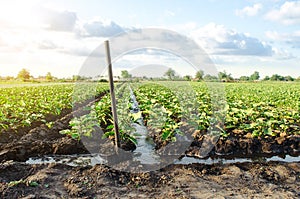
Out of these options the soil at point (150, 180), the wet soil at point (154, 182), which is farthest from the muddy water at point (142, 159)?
the wet soil at point (154, 182)

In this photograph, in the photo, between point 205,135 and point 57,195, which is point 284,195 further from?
point 57,195

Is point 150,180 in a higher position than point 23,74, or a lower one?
lower

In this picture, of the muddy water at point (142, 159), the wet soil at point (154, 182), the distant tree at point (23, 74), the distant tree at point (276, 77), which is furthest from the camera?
the distant tree at point (276, 77)

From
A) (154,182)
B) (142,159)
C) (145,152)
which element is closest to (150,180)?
(154,182)

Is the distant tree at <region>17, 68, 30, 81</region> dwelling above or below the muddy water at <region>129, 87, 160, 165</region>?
above

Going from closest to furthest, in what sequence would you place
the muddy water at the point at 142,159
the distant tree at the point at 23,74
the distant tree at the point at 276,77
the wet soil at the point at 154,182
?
the wet soil at the point at 154,182 < the muddy water at the point at 142,159 < the distant tree at the point at 23,74 < the distant tree at the point at 276,77

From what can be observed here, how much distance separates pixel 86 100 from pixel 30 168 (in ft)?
33.2

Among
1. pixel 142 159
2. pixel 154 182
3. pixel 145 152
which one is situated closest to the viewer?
pixel 154 182

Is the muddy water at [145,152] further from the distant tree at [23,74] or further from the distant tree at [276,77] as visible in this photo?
the distant tree at [276,77]

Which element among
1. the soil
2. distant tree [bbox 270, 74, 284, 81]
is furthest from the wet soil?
distant tree [bbox 270, 74, 284, 81]

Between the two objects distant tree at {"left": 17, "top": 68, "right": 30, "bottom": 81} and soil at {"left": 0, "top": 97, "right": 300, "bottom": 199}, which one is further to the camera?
distant tree at {"left": 17, "top": 68, "right": 30, "bottom": 81}

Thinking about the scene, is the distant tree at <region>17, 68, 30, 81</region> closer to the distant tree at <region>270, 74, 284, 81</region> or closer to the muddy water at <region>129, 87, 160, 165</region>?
the distant tree at <region>270, 74, 284, 81</region>

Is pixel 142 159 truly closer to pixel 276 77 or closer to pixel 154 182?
pixel 154 182

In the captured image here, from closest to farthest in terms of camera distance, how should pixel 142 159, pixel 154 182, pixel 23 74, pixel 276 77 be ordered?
pixel 154 182, pixel 142 159, pixel 23 74, pixel 276 77
